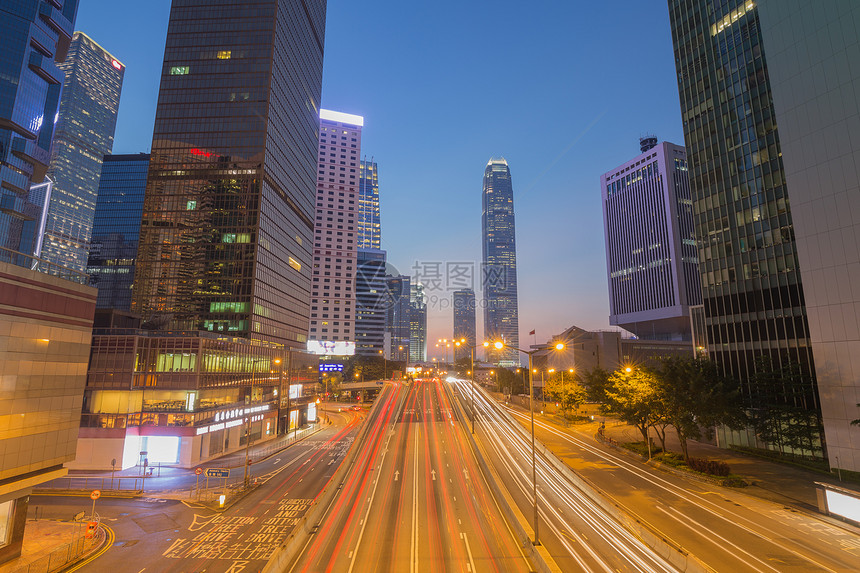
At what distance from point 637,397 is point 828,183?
3036cm

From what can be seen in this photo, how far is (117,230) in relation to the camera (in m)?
183

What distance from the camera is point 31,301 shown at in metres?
26.9

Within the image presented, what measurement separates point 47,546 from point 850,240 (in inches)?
2854

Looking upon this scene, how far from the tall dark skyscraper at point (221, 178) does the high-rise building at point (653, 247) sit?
127233mm

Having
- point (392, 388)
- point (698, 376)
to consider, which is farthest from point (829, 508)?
point (392, 388)

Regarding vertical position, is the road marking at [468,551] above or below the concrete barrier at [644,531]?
below

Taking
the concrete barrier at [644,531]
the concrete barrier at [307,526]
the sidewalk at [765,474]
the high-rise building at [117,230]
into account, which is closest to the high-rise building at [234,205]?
the concrete barrier at [307,526]

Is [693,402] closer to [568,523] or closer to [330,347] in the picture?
[568,523]

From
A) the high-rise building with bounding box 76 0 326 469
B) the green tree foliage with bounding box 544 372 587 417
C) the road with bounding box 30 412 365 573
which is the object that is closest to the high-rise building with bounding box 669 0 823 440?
the green tree foliage with bounding box 544 372 587 417

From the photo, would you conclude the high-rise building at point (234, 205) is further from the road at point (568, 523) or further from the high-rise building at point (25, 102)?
the road at point (568, 523)

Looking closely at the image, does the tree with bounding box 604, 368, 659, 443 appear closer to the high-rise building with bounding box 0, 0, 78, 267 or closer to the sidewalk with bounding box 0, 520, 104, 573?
the sidewalk with bounding box 0, 520, 104, 573

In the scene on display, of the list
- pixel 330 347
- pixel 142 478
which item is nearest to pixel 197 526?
pixel 142 478

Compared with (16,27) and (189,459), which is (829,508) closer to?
(189,459)

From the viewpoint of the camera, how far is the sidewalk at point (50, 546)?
978 inches
